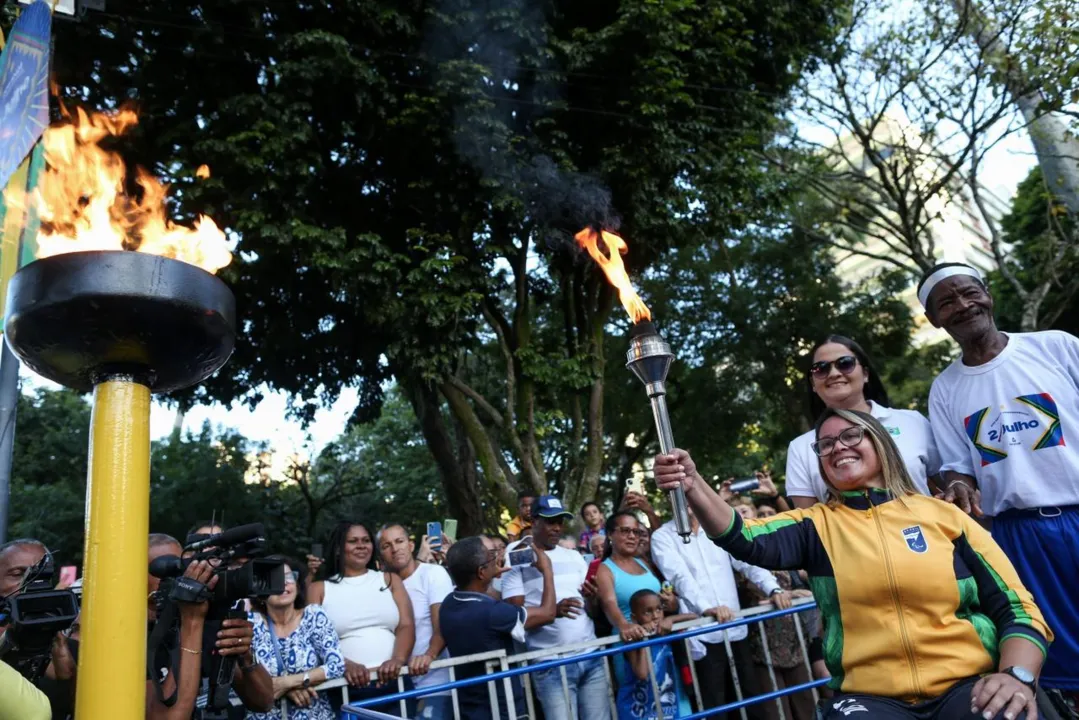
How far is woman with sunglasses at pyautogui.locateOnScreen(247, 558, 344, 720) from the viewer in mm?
4816

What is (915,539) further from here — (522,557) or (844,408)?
(522,557)

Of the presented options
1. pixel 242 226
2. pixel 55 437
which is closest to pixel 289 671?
pixel 242 226

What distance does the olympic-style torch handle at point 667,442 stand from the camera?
2.75 metres

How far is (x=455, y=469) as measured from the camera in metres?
15.4

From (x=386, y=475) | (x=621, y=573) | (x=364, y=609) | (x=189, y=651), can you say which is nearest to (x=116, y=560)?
(x=189, y=651)

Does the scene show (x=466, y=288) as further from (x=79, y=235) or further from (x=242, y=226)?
(x=79, y=235)

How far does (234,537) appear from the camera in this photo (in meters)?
3.26

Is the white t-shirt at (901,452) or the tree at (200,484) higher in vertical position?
the tree at (200,484)

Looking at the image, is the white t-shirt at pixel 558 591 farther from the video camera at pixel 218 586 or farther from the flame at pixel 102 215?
the flame at pixel 102 215

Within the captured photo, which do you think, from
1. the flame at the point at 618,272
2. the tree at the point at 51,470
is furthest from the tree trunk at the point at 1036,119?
the tree at the point at 51,470

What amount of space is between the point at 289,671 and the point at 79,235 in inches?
119

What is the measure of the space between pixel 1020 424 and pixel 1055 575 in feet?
2.04

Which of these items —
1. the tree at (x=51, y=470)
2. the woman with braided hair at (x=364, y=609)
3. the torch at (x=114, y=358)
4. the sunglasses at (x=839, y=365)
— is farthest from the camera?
the tree at (x=51, y=470)

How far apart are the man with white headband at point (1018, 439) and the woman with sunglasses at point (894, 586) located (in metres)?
0.41
